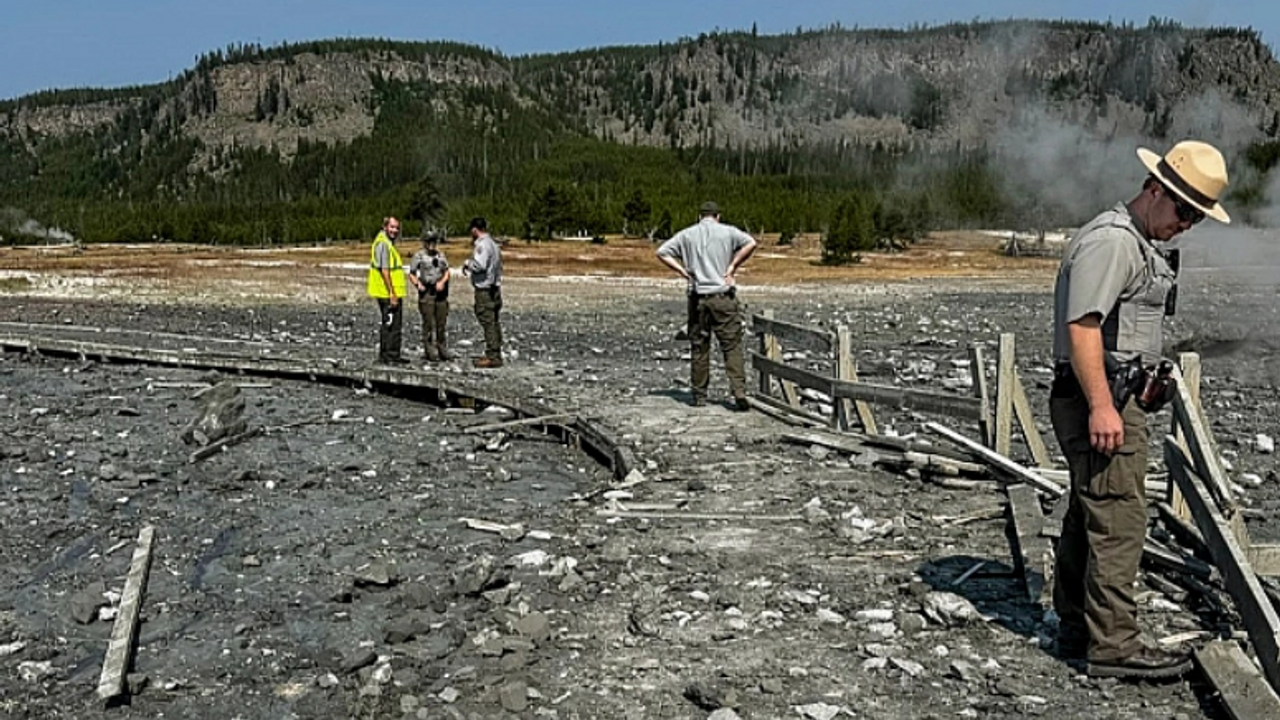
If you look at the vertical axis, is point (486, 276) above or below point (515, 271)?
above

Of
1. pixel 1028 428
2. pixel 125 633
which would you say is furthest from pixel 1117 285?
pixel 125 633

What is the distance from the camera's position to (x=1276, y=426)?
558 inches

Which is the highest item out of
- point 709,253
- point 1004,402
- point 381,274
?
point 709,253

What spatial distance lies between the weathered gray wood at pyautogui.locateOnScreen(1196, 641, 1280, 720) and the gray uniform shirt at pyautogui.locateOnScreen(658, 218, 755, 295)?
7.36m

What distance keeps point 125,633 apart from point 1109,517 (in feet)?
15.9

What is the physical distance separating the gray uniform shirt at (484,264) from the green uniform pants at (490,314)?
0.11m

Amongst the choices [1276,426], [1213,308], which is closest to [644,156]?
[1213,308]

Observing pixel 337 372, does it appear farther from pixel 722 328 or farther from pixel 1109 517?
pixel 1109 517

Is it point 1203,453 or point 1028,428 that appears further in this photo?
point 1028,428

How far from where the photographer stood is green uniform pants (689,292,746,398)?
12.5 meters

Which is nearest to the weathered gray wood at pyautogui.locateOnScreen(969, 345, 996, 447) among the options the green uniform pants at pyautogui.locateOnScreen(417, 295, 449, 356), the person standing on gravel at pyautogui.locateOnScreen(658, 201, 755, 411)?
the person standing on gravel at pyautogui.locateOnScreen(658, 201, 755, 411)

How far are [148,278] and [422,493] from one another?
40.0 m

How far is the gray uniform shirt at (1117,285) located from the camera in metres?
5.23

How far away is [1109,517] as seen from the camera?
5.44 metres
